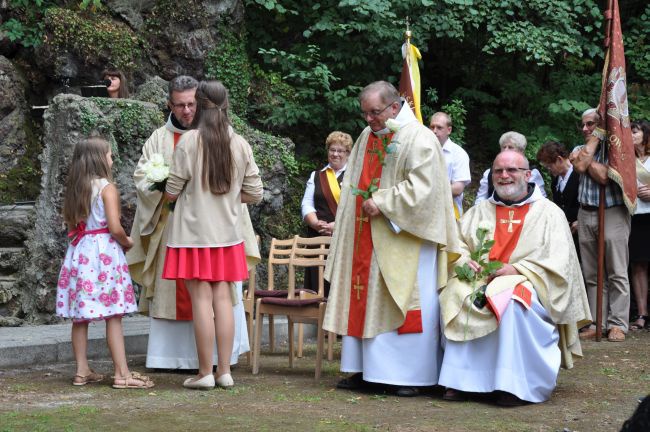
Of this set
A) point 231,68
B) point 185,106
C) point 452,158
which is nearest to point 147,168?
point 185,106

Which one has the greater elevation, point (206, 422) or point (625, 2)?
point (625, 2)

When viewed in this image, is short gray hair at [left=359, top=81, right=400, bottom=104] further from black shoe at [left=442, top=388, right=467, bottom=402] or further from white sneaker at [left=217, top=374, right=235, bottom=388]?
white sneaker at [left=217, top=374, right=235, bottom=388]

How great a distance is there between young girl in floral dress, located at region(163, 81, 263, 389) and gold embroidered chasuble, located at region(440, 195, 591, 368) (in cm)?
148

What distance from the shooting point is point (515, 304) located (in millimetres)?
6828

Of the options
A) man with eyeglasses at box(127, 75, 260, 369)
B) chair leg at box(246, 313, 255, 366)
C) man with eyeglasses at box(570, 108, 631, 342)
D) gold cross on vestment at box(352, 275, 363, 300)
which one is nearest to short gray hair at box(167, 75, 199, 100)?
man with eyeglasses at box(127, 75, 260, 369)

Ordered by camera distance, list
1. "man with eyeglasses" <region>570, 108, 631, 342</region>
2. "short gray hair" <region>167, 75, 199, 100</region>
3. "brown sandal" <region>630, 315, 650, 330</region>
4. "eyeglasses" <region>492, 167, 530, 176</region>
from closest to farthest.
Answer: "eyeglasses" <region>492, 167, 530, 176</region> < "short gray hair" <region>167, 75, 199, 100</region> < "man with eyeglasses" <region>570, 108, 631, 342</region> < "brown sandal" <region>630, 315, 650, 330</region>

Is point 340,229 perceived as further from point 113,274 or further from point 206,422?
point 206,422

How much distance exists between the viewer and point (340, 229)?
7.51 meters

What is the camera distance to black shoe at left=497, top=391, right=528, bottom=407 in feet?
22.0

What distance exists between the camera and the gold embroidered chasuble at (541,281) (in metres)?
6.93

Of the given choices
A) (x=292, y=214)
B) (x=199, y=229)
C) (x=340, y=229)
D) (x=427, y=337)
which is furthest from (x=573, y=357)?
(x=292, y=214)

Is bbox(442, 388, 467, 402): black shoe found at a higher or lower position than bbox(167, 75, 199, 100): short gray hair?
lower

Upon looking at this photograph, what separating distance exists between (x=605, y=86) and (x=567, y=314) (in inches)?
137

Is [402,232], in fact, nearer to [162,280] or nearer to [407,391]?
[407,391]
